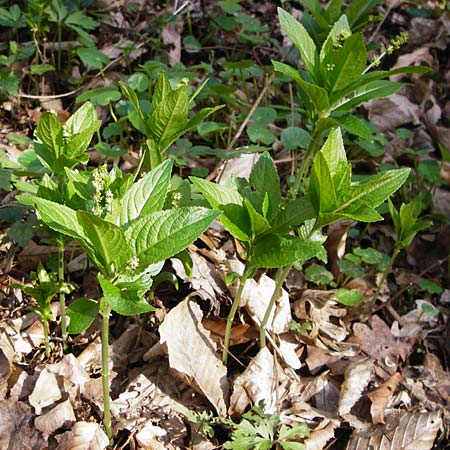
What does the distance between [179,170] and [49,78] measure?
49.4 inches

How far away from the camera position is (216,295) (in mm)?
2625

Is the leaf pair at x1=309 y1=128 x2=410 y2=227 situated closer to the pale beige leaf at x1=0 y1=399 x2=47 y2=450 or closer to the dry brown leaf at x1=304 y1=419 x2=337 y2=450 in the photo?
the dry brown leaf at x1=304 y1=419 x2=337 y2=450

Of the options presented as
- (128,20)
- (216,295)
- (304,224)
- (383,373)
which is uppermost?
(128,20)

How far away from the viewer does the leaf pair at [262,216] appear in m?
1.89

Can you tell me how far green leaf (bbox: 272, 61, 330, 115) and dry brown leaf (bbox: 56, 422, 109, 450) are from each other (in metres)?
1.45

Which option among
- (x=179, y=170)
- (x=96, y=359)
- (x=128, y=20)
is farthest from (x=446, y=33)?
(x=96, y=359)

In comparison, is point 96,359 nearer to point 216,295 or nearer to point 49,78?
point 216,295

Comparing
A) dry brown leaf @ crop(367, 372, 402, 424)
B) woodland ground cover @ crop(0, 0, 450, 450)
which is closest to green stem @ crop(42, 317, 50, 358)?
woodland ground cover @ crop(0, 0, 450, 450)

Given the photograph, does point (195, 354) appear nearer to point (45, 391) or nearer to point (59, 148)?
point (45, 391)

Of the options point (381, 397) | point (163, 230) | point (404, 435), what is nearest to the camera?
point (163, 230)

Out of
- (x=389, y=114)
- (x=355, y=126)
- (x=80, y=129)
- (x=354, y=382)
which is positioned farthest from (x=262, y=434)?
(x=389, y=114)

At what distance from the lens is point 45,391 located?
2.20m

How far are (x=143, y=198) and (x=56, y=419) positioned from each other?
919mm

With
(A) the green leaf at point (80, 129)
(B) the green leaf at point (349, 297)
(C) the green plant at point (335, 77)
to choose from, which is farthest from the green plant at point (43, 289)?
(B) the green leaf at point (349, 297)
